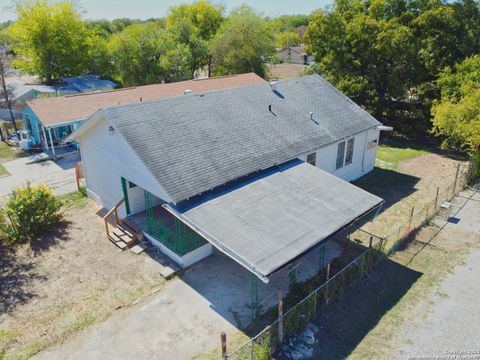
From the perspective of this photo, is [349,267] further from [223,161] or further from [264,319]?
[223,161]

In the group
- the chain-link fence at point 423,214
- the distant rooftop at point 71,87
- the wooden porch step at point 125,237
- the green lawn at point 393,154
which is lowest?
the green lawn at point 393,154

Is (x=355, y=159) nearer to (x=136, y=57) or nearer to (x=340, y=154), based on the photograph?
(x=340, y=154)

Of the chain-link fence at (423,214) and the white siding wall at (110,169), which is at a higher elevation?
the white siding wall at (110,169)

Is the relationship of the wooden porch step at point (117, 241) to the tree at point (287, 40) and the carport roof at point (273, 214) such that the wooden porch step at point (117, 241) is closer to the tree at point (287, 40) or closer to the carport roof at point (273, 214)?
the carport roof at point (273, 214)

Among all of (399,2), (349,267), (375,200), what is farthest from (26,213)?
(399,2)

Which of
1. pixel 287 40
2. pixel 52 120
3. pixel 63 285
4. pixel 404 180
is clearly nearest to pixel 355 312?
pixel 63 285

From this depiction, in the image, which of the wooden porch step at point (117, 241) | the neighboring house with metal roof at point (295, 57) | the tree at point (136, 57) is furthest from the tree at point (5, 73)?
the neighboring house with metal roof at point (295, 57)
